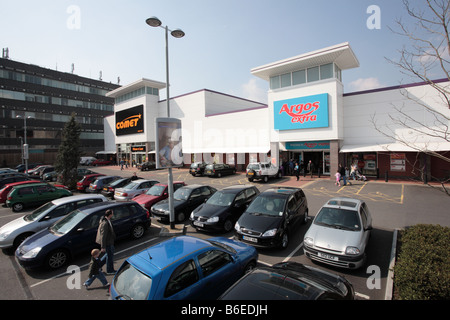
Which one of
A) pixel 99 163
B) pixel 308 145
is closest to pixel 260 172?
pixel 308 145

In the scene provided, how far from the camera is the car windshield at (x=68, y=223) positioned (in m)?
6.93

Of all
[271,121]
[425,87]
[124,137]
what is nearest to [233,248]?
[271,121]

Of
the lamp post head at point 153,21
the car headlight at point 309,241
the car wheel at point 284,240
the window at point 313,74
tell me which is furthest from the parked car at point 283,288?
the window at point 313,74

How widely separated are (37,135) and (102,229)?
5608cm

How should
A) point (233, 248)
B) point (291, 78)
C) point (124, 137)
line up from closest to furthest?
point (233, 248) < point (291, 78) < point (124, 137)

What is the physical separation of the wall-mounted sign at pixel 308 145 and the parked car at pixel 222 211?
1485 centimetres

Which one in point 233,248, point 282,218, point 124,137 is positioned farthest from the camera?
point 124,137

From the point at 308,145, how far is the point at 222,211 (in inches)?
674

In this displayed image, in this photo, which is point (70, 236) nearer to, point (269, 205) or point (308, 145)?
point (269, 205)

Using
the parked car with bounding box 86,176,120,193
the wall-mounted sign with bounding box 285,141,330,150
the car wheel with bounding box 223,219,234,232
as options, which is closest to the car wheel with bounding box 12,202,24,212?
the parked car with bounding box 86,176,120,193

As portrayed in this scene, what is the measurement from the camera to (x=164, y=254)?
414cm
